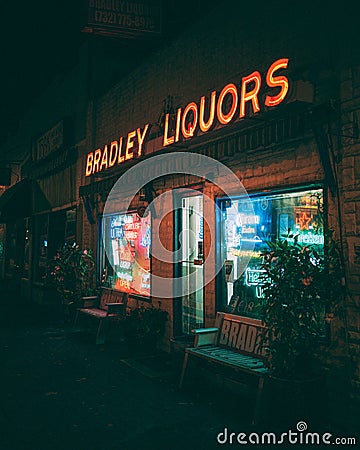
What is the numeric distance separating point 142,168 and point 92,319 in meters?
3.74

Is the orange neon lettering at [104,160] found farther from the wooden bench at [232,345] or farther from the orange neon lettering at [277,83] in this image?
the orange neon lettering at [277,83]

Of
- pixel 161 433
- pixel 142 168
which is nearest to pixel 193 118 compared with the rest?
pixel 142 168

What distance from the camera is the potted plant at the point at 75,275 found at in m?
10.7

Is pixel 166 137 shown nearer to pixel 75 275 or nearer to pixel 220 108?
pixel 220 108

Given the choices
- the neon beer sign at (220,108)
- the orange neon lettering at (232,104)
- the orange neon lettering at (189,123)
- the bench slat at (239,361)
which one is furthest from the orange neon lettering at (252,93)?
the bench slat at (239,361)

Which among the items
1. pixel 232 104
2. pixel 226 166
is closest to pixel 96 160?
pixel 226 166

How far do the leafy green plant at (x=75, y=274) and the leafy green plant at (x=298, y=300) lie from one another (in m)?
6.65

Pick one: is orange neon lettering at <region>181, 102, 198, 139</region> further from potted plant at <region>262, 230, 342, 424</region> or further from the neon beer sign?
potted plant at <region>262, 230, 342, 424</region>

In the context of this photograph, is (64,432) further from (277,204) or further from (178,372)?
(277,204)

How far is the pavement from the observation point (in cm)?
443

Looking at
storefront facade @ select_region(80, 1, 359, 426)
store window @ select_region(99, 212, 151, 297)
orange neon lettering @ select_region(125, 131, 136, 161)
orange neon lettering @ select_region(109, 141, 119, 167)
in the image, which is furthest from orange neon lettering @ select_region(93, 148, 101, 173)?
orange neon lettering @ select_region(125, 131, 136, 161)

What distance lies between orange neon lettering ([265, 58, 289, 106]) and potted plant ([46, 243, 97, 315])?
6898 millimetres

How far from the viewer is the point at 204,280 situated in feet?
23.4

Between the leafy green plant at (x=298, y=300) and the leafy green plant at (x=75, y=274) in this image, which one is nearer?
the leafy green plant at (x=298, y=300)
